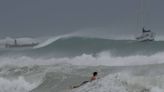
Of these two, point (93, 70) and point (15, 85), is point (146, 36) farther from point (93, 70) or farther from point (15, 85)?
point (15, 85)

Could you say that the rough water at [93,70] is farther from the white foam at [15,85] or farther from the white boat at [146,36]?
the white boat at [146,36]

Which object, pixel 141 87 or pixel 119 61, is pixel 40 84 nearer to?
pixel 141 87

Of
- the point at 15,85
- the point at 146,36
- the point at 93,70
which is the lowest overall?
the point at 15,85

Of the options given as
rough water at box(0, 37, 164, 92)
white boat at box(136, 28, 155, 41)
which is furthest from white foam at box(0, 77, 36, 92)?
white boat at box(136, 28, 155, 41)

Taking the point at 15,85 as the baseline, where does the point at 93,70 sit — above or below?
above

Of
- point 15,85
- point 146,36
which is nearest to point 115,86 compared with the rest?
point 15,85

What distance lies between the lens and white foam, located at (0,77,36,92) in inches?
1030

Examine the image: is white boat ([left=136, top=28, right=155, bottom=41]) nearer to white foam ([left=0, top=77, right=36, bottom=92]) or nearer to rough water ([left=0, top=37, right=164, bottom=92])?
rough water ([left=0, top=37, right=164, bottom=92])

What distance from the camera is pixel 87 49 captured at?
5678cm

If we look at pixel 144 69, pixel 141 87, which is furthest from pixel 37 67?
pixel 141 87

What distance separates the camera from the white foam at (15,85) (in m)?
26.2

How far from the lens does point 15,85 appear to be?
2722 centimetres

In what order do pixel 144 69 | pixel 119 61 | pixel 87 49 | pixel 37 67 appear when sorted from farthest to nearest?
pixel 87 49, pixel 119 61, pixel 37 67, pixel 144 69

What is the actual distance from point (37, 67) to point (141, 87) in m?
14.4
